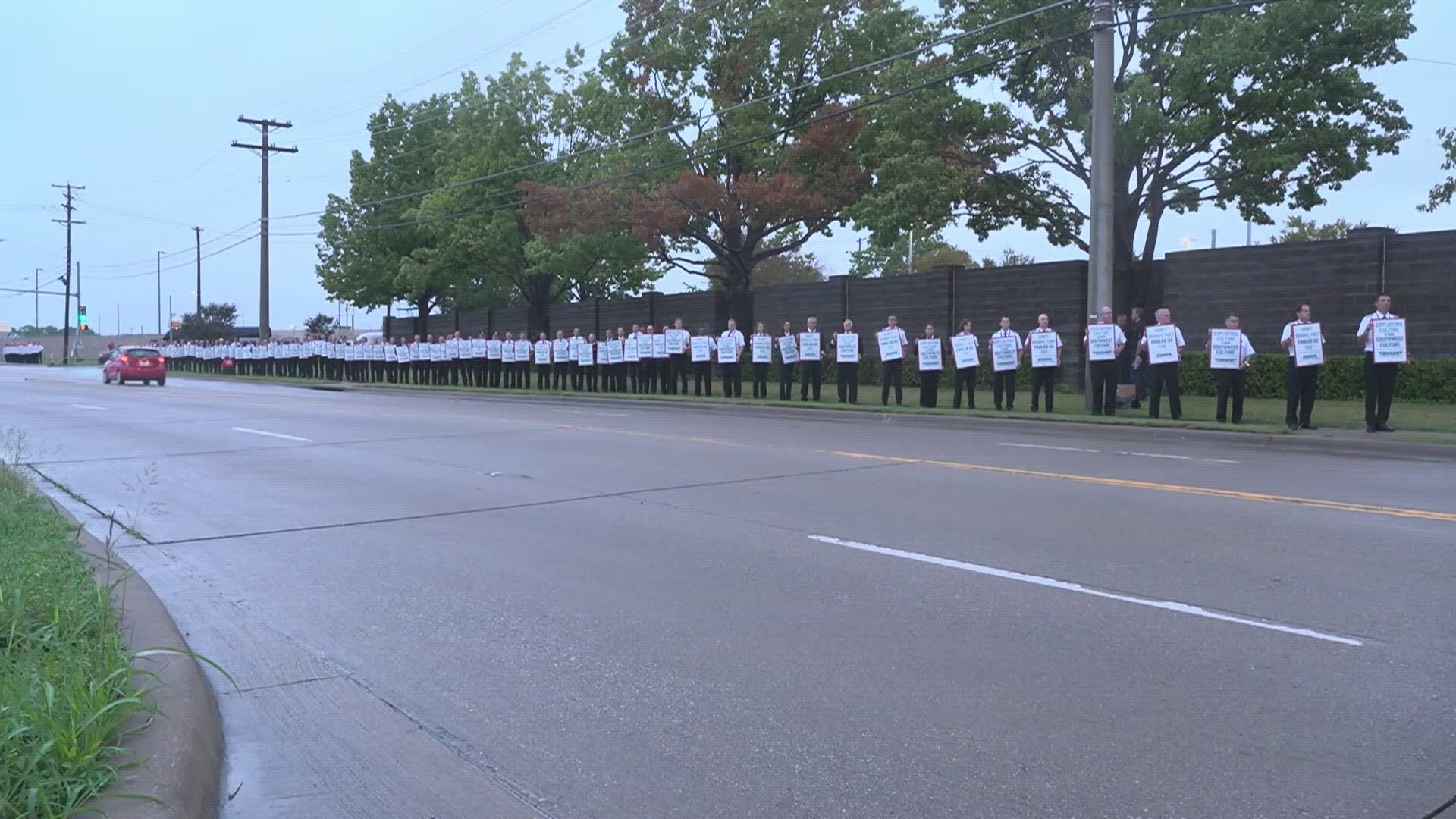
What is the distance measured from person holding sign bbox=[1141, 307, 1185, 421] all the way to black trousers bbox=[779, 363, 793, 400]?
8.66 metres

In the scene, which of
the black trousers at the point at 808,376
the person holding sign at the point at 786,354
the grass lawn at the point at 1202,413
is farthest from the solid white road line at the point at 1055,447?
the person holding sign at the point at 786,354

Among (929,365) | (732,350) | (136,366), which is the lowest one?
(136,366)

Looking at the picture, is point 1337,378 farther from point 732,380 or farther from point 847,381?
point 732,380

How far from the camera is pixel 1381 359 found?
1588cm

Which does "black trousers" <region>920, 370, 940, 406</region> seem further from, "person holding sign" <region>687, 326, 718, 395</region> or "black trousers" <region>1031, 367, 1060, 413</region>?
"person holding sign" <region>687, 326, 718, 395</region>

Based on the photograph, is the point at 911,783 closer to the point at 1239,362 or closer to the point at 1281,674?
the point at 1281,674

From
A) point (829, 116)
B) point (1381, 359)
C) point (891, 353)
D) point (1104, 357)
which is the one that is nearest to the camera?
point (1381, 359)

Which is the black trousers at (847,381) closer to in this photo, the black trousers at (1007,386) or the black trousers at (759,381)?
the black trousers at (759,381)

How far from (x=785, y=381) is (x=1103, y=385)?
26.2ft

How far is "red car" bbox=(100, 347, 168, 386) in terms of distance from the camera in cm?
4138

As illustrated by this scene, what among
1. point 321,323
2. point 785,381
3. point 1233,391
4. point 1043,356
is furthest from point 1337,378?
point 321,323

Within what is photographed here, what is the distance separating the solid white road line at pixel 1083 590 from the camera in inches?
246

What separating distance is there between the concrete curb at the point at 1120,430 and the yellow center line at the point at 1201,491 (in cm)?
465

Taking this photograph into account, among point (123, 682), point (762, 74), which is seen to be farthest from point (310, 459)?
point (762, 74)
